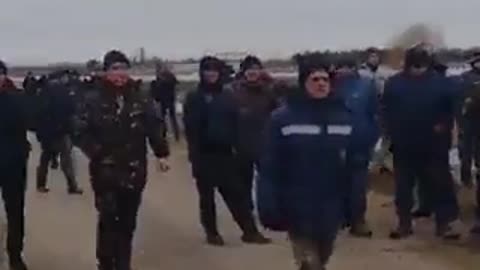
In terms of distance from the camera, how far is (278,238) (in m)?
13.1

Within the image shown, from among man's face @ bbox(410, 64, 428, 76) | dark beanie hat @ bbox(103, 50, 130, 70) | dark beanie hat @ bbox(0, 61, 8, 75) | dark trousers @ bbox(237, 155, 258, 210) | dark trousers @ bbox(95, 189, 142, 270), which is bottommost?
dark trousers @ bbox(237, 155, 258, 210)

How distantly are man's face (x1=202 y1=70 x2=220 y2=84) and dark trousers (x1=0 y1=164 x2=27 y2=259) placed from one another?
7.05 feet

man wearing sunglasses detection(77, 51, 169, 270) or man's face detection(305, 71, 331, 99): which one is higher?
man's face detection(305, 71, 331, 99)

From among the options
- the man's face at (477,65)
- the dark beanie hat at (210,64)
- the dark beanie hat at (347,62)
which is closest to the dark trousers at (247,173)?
the dark beanie hat at (210,64)

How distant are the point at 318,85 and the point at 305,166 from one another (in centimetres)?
47

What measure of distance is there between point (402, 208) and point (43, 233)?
3.76 m

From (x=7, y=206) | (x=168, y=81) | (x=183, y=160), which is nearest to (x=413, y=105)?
(x=7, y=206)

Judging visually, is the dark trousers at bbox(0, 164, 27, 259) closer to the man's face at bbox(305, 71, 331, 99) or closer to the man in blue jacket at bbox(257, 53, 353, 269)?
the man in blue jacket at bbox(257, 53, 353, 269)

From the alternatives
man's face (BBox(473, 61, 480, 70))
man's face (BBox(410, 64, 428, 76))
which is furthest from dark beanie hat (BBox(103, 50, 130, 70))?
man's face (BBox(473, 61, 480, 70))

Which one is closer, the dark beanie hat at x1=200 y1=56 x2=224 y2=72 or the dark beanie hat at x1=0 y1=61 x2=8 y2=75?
the dark beanie hat at x1=0 y1=61 x2=8 y2=75

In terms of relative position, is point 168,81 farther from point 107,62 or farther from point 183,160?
point 107,62

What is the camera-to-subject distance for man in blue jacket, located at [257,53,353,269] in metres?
7.55

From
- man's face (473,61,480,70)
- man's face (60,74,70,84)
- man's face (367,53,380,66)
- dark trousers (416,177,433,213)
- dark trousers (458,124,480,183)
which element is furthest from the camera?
man's face (60,74,70,84)

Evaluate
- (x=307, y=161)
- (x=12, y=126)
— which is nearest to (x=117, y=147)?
(x=12, y=126)
